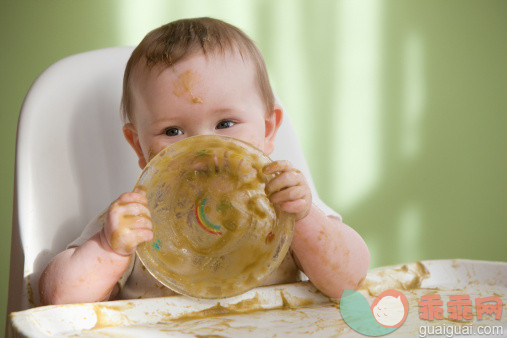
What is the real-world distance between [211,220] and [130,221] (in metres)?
0.10

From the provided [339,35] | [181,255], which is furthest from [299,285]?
[339,35]

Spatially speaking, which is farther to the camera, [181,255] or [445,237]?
[445,237]

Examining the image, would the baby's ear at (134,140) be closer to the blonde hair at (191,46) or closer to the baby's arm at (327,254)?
the blonde hair at (191,46)

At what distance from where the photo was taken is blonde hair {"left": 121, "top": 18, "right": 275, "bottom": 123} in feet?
2.48

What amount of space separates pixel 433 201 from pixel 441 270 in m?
0.92

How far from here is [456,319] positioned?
55 centimetres

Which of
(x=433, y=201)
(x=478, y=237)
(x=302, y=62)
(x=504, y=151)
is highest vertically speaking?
(x=302, y=62)

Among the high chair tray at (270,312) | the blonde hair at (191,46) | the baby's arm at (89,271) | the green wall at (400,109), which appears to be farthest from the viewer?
the green wall at (400,109)

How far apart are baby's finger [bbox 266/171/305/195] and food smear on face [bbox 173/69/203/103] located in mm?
174

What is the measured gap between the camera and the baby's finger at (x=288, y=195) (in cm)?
62

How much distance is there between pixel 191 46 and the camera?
756 mm

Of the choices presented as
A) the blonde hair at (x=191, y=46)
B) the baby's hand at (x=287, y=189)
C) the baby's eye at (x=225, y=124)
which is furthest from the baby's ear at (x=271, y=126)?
the baby's hand at (x=287, y=189)

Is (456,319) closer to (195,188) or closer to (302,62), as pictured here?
(195,188)

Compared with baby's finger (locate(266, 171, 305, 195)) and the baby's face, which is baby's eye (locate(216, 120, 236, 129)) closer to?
the baby's face
